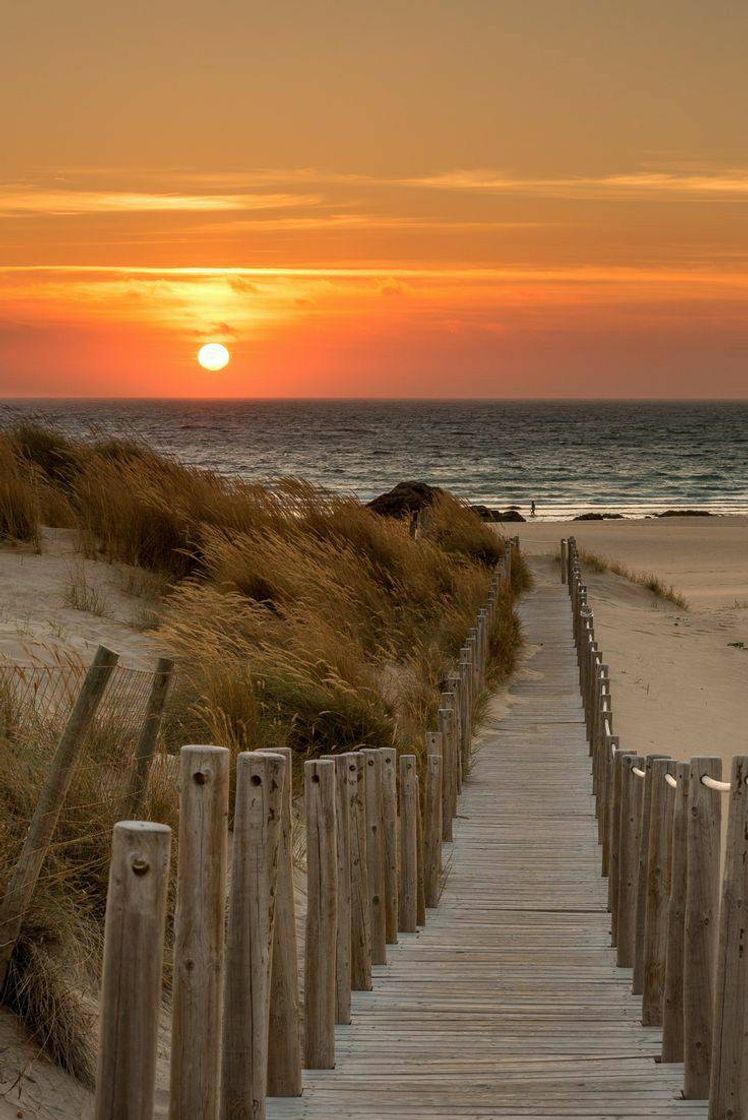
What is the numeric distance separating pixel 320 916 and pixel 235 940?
1017 mm

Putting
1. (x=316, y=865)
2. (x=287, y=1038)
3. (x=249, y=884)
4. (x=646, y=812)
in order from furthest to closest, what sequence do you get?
(x=646, y=812) → (x=316, y=865) → (x=287, y=1038) → (x=249, y=884)

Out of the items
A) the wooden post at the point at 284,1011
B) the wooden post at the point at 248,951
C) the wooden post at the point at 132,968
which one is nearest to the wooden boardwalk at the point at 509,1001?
the wooden post at the point at 284,1011

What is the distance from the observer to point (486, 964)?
562 cm

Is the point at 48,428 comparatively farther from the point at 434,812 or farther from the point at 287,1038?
the point at 287,1038

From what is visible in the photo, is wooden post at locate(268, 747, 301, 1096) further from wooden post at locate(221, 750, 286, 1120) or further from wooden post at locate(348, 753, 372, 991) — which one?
wooden post at locate(348, 753, 372, 991)

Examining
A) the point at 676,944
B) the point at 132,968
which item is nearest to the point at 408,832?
the point at 676,944

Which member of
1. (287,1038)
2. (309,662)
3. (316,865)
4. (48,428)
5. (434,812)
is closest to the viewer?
(287,1038)

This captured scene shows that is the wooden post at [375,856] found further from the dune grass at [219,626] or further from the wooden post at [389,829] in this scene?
the dune grass at [219,626]

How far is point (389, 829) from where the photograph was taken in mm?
5625

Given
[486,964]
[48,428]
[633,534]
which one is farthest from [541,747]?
[633,534]

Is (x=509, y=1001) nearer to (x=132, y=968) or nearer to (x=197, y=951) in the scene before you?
(x=197, y=951)

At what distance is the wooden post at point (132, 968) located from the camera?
2412mm

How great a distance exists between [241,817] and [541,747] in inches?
306

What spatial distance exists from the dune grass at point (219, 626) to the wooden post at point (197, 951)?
107 cm
